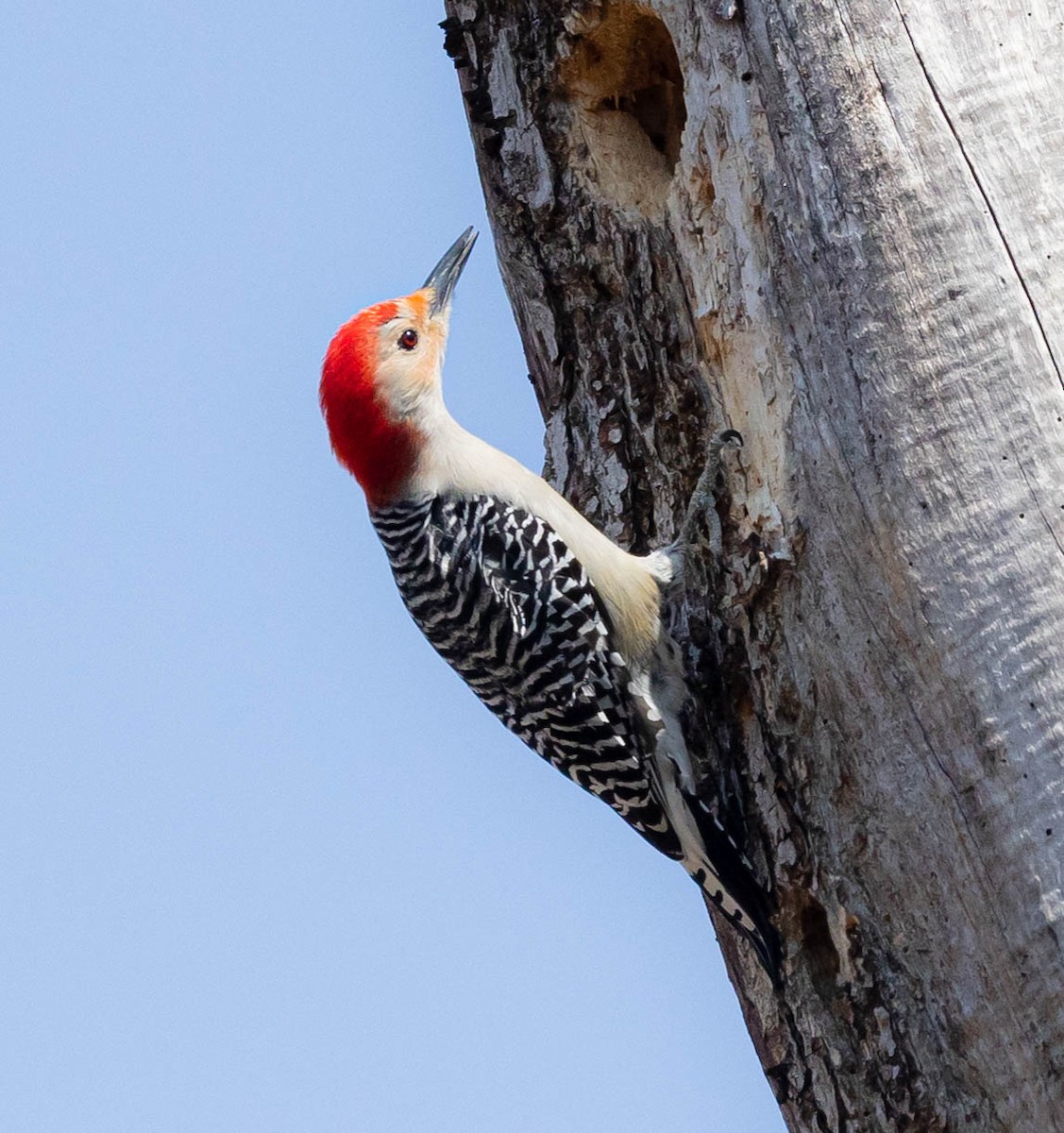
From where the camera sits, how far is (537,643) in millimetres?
5090

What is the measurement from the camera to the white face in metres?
5.65

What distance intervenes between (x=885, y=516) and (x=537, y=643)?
1583 mm

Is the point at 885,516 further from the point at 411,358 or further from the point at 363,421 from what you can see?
the point at 411,358

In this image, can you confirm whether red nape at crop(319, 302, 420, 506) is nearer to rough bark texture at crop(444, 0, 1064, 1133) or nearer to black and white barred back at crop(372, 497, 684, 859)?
black and white barred back at crop(372, 497, 684, 859)

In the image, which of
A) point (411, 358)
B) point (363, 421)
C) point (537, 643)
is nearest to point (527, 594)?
point (537, 643)

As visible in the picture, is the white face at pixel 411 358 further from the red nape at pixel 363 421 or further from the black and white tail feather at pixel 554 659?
the black and white tail feather at pixel 554 659

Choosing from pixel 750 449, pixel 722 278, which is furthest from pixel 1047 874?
pixel 722 278

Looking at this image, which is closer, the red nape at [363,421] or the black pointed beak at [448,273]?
the red nape at [363,421]

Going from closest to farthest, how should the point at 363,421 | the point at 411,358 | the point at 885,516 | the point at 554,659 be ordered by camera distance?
the point at 885,516, the point at 554,659, the point at 363,421, the point at 411,358

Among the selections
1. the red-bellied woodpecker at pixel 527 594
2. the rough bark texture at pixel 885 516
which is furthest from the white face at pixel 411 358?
the rough bark texture at pixel 885 516

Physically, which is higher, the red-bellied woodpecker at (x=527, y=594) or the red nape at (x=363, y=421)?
the red nape at (x=363, y=421)

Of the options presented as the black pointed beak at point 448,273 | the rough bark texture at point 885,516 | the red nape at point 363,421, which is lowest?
the rough bark texture at point 885,516

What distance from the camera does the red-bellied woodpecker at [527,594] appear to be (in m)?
4.89

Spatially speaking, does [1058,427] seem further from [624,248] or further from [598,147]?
[598,147]
